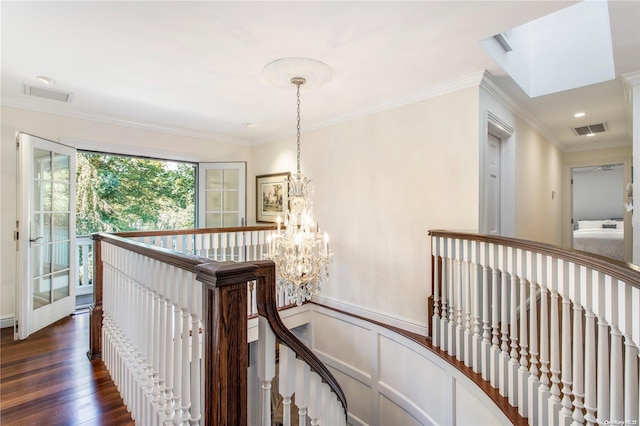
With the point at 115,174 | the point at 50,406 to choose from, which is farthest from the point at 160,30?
the point at 115,174

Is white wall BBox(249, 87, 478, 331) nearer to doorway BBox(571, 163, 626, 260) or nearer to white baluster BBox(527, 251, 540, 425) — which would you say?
white baluster BBox(527, 251, 540, 425)

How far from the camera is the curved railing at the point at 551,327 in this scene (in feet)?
3.72

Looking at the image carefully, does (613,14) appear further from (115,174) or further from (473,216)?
(115,174)

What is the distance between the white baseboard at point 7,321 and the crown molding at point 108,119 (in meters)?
2.34

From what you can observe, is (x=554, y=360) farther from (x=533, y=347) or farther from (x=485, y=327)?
(x=485, y=327)

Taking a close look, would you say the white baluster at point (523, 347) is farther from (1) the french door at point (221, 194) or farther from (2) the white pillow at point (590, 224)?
(2) the white pillow at point (590, 224)

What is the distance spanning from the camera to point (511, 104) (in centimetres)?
326

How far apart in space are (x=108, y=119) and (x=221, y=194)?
5.97 feet

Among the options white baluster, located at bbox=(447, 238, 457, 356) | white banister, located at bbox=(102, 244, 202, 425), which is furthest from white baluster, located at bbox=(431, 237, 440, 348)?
white banister, located at bbox=(102, 244, 202, 425)

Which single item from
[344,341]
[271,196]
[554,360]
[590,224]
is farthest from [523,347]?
[590,224]

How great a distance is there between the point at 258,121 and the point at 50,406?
11.4 ft

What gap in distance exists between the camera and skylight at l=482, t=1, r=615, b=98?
272 cm

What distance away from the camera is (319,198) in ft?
13.6

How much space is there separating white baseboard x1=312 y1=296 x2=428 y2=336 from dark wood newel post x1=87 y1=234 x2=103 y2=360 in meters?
2.49
